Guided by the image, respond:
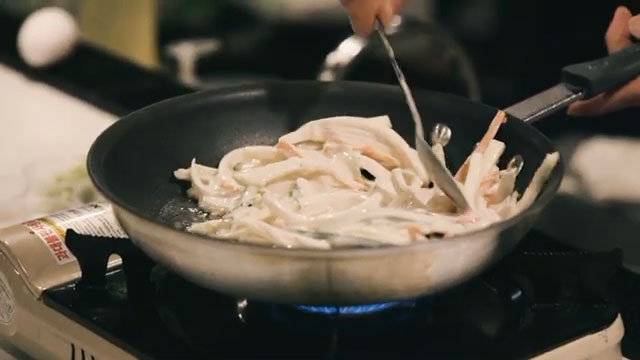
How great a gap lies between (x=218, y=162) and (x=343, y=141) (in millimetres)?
145

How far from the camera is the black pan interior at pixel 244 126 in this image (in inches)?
37.6

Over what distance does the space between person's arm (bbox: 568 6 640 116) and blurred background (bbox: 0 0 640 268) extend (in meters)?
0.27

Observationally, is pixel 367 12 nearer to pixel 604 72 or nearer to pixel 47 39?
pixel 604 72

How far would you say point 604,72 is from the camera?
1032mm

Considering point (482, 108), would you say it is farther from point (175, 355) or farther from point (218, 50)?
point (218, 50)

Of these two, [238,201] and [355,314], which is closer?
[355,314]

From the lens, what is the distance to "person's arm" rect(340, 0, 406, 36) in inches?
37.3

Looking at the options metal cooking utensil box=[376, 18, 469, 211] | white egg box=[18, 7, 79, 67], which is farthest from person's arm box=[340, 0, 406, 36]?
white egg box=[18, 7, 79, 67]

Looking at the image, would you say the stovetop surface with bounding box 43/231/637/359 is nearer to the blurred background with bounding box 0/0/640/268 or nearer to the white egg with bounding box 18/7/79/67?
the blurred background with bounding box 0/0/640/268

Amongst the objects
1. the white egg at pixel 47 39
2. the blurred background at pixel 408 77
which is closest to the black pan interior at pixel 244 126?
the blurred background at pixel 408 77

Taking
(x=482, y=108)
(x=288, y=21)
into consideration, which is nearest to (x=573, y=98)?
(x=482, y=108)

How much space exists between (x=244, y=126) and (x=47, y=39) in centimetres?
70

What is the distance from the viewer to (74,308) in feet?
2.87

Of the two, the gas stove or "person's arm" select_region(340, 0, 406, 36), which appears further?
"person's arm" select_region(340, 0, 406, 36)
